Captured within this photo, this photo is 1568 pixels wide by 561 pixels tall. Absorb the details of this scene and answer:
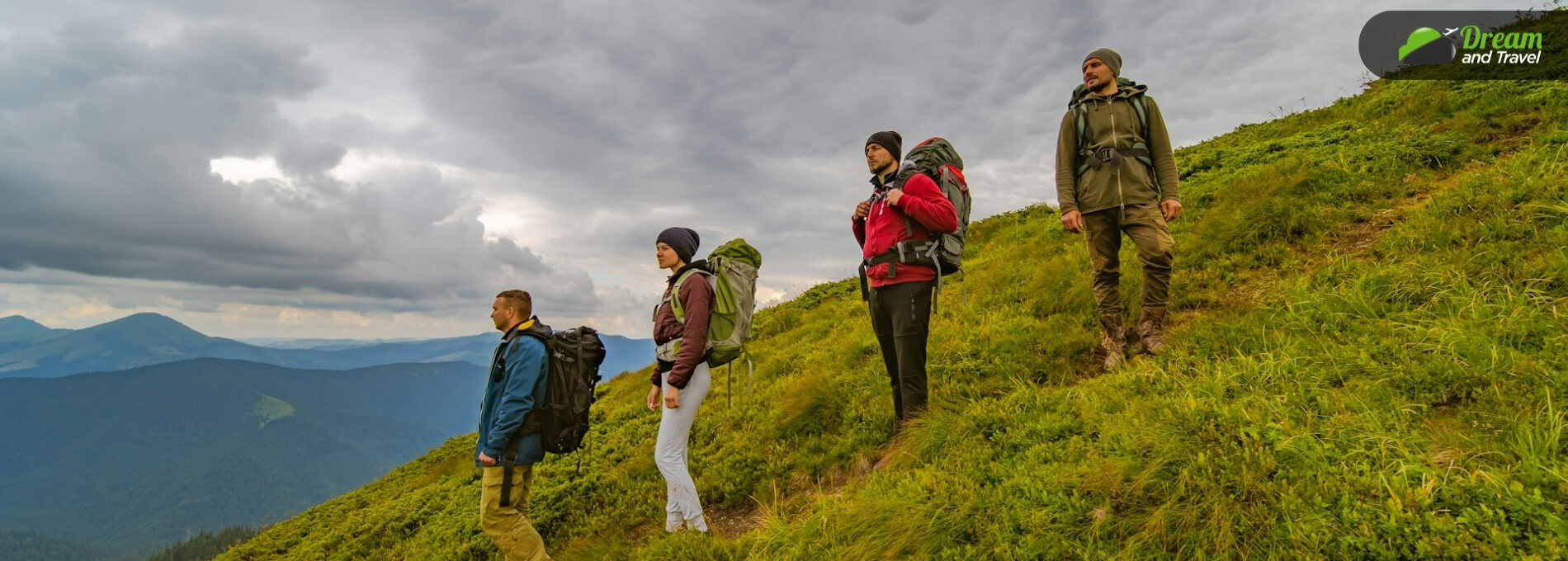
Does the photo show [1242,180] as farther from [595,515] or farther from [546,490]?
[546,490]

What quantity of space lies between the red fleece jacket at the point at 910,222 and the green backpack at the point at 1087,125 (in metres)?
1.51

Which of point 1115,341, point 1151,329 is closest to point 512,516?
point 1115,341

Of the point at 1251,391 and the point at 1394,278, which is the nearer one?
the point at 1251,391

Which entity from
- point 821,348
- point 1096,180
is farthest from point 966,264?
point 1096,180

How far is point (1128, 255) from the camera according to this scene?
29.2 feet

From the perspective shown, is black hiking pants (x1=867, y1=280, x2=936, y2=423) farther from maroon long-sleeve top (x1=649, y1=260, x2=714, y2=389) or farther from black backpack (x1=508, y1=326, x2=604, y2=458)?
black backpack (x1=508, y1=326, x2=604, y2=458)

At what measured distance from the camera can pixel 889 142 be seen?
5.83 m

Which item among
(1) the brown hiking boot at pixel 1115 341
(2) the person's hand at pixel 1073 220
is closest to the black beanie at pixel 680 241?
(2) the person's hand at pixel 1073 220

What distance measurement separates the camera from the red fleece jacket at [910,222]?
17.0 feet

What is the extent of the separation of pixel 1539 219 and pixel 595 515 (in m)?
9.58

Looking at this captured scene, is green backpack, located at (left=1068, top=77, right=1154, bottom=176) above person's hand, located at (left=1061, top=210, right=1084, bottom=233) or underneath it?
above

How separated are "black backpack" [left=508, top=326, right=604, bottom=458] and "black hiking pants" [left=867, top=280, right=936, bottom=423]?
2.68m

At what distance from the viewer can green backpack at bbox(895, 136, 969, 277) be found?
5.45m

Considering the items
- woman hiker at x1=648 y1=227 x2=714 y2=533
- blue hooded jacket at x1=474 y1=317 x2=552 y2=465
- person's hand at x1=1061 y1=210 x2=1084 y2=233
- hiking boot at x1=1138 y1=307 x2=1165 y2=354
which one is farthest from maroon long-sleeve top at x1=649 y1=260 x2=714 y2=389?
hiking boot at x1=1138 y1=307 x2=1165 y2=354
